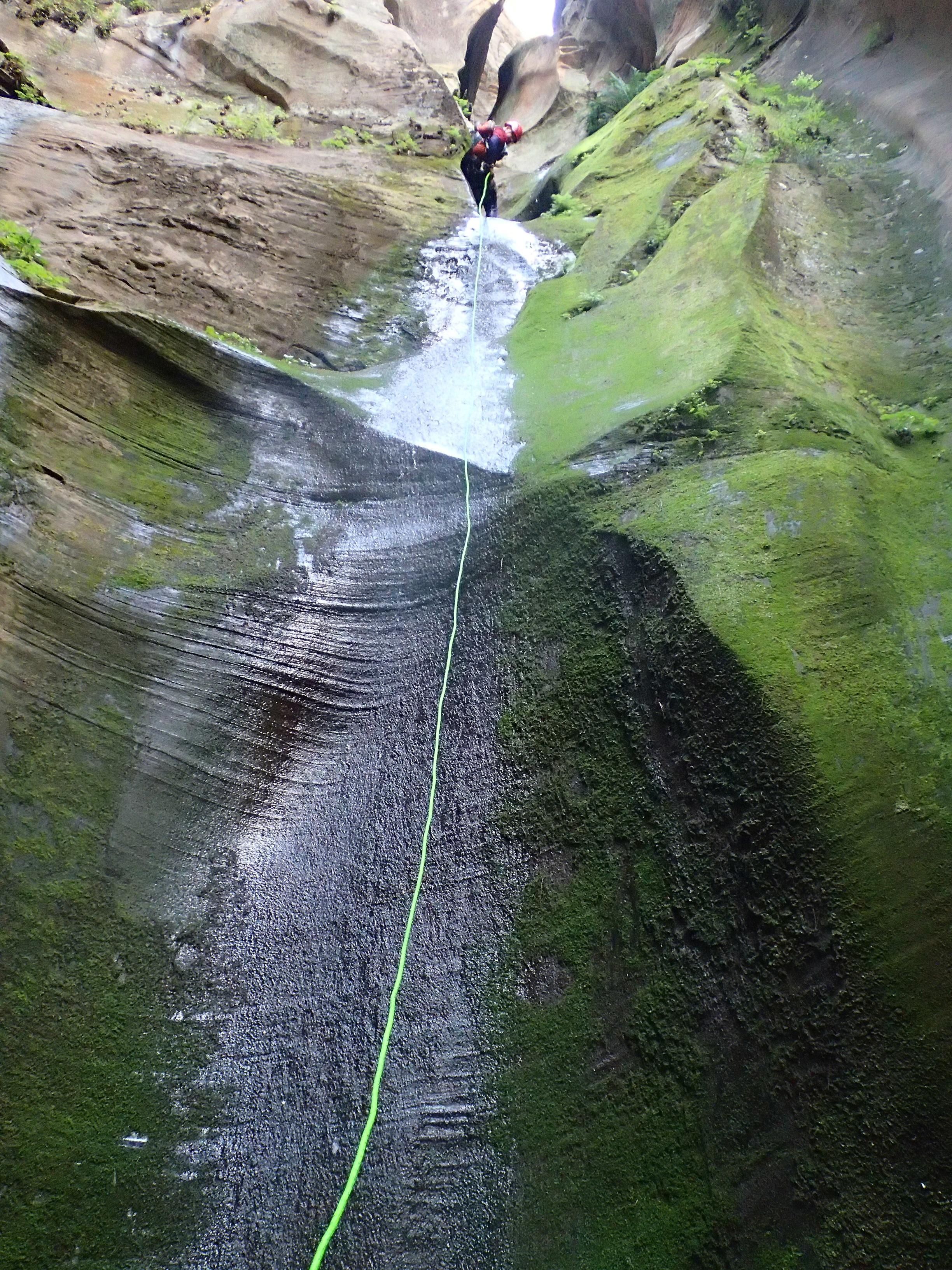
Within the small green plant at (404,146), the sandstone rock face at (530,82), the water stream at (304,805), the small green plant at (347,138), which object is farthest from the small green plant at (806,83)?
the sandstone rock face at (530,82)

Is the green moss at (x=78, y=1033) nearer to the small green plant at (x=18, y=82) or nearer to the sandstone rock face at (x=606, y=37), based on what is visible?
the small green plant at (x=18, y=82)

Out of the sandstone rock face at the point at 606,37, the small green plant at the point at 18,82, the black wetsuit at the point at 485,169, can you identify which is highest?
the sandstone rock face at the point at 606,37

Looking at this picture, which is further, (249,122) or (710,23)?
(249,122)

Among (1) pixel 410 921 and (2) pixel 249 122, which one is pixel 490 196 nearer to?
(2) pixel 249 122

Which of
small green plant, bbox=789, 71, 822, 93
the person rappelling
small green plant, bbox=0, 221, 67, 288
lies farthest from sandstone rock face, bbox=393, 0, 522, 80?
small green plant, bbox=0, 221, 67, 288

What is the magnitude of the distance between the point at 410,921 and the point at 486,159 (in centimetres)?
1077

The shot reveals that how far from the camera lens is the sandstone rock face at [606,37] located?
15898 mm

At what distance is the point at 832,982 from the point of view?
256 centimetres

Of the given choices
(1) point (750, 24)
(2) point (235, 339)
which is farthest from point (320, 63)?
(2) point (235, 339)

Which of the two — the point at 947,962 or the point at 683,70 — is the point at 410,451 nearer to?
the point at 947,962

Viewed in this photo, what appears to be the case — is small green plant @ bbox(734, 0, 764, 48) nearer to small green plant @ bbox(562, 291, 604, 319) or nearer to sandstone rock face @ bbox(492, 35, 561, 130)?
sandstone rock face @ bbox(492, 35, 561, 130)

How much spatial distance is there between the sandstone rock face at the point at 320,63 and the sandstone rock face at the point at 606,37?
5.17 metres

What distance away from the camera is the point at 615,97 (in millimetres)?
12477

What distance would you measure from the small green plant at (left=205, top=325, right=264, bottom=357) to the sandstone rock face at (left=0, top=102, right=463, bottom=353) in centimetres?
13
